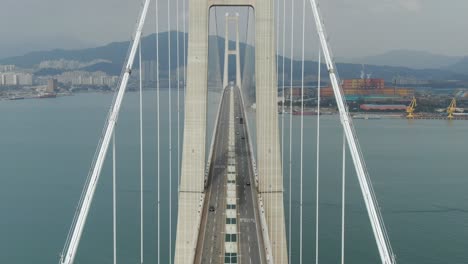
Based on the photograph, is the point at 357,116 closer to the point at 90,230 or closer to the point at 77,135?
the point at 77,135

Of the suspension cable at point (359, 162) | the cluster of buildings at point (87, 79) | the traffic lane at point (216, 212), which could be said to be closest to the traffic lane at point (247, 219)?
the traffic lane at point (216, 212)

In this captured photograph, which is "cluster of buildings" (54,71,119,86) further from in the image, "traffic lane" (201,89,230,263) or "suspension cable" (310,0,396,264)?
"suspension cable" (310,0,396,264)

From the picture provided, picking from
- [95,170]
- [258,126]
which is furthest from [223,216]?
[95,170]

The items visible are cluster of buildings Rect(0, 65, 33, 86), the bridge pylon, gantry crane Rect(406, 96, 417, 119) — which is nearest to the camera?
the bridge pylon

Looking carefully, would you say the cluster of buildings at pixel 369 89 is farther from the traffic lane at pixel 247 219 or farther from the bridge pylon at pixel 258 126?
the bridge pylon at pixel 258 126

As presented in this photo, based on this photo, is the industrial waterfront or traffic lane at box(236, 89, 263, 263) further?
the industrial waterfront

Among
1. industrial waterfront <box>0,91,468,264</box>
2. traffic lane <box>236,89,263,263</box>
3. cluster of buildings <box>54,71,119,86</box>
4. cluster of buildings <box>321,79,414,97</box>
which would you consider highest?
cluster of buildings <box>54,71,119,86</box>

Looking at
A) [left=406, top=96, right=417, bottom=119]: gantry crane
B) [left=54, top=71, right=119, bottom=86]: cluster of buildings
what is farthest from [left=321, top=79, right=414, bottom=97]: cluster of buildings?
[left=54, top=71, right=119, bottom=86]: cluster of buildings
